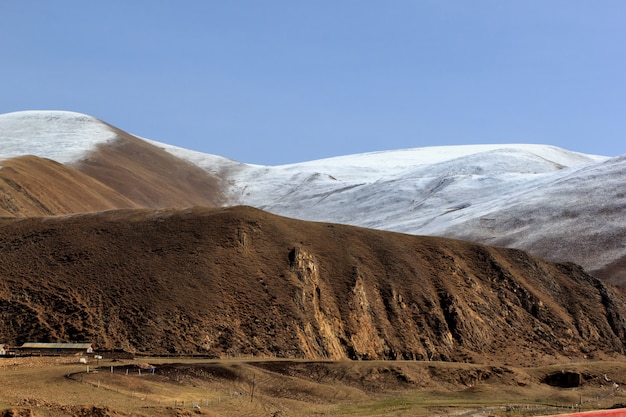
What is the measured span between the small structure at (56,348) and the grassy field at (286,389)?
2.64 meters

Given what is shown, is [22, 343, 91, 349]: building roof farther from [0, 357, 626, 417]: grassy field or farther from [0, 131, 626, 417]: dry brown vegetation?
[0, 357, 626, 417]: grassy field

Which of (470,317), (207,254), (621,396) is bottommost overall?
(621,396)

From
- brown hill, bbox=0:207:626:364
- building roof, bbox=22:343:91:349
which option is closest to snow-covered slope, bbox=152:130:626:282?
brown hill, bbox=0:207:626:364

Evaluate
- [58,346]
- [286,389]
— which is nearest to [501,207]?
[286,389]

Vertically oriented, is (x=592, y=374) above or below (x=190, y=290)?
below

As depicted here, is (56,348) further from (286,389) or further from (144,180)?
(144,180)

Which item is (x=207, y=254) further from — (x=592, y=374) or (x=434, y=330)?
(x=592, y=374)

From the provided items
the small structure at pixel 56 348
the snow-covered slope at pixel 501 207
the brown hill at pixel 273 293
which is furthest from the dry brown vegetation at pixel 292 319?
the snow-covered slope at pixel 501 207

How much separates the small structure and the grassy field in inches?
104

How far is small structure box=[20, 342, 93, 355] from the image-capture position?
52656mm

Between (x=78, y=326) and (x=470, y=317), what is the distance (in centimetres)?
2813

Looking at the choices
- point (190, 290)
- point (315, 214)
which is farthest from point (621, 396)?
point (315, 214)

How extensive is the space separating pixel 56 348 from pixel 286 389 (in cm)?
1322

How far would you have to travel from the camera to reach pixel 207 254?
64375 mm
